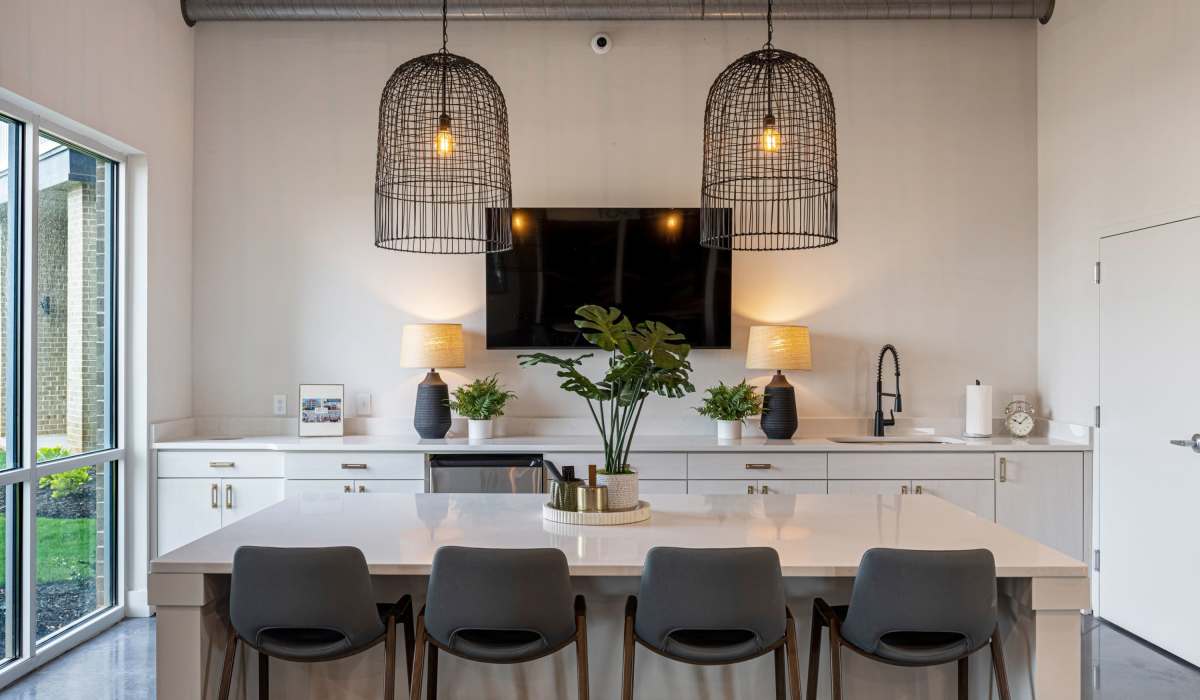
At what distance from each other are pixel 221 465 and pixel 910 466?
363cm

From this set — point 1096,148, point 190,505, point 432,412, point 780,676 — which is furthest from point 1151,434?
point 190,505

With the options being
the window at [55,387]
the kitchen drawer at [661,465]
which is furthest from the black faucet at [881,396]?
the window at [55,387]

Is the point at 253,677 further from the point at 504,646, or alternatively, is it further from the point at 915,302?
the point at 915,302

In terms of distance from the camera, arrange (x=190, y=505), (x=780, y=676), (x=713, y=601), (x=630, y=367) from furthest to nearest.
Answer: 1. (x=190, y=505)
2. (x=630, y=367)
3. (x=780, y=676)
4. (x=713, y=601)

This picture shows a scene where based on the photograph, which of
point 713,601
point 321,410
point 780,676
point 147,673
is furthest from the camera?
point 321,410

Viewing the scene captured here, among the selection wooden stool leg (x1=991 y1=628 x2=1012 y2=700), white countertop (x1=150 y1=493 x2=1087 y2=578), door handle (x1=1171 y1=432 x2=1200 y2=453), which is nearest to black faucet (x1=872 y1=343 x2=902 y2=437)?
door handle (x1=1171 y1=432 x2=1200 y2=453)

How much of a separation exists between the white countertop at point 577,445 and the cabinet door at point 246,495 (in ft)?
0.61

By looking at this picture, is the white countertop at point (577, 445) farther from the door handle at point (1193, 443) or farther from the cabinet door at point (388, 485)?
the door handle at point (1193, 443)

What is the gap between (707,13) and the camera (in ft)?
16.1

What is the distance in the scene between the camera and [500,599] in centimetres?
225

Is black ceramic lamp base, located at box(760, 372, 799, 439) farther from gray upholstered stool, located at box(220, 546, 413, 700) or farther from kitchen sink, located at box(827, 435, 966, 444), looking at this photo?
gray upholstered stool, located at box(220, 546, 413, 700)

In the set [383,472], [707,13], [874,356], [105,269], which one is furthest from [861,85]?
[105,269]

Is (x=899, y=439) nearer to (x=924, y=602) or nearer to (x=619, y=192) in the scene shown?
(x=619, y=192)

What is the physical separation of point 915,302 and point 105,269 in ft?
14.8
